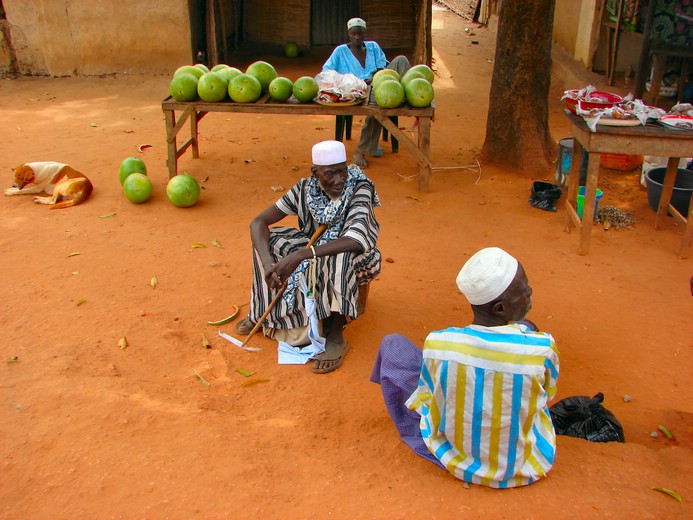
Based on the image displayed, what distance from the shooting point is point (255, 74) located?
6473 mm

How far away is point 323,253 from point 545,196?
125 inches

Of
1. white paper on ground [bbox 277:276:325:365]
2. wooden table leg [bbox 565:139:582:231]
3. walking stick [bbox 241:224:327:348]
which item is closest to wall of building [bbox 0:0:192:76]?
wooden table leg [bbox 565:139:582:231]

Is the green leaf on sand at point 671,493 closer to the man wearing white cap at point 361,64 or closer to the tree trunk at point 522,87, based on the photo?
the tree trunk at point 522,87

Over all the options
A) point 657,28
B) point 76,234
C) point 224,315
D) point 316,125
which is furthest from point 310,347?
point 657,28

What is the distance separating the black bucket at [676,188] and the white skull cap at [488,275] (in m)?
3.93

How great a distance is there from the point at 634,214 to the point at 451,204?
1642 millimetres

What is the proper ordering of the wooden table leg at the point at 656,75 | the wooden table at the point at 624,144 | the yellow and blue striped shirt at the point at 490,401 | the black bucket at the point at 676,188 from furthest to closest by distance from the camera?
the wooden table leg at the point at 656,75 → the black bucket at the point at 676,188 → the wooden table at the point at 624,144 → the yellow and blue striped shirt at the point at 490,401

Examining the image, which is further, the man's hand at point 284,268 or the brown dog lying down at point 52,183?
the brown dog lying down at point 52,183

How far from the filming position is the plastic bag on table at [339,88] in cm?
614

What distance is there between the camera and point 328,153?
11.9 feet

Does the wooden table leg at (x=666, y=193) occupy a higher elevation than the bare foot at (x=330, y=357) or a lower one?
higher

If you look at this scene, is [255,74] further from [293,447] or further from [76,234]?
[293,447]

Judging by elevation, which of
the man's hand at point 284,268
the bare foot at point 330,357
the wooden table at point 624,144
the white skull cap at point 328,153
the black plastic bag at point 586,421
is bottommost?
the bare foot at point 330,357

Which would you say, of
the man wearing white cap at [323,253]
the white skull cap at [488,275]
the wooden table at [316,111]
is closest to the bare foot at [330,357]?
the man wearing white cap at [323,253]
